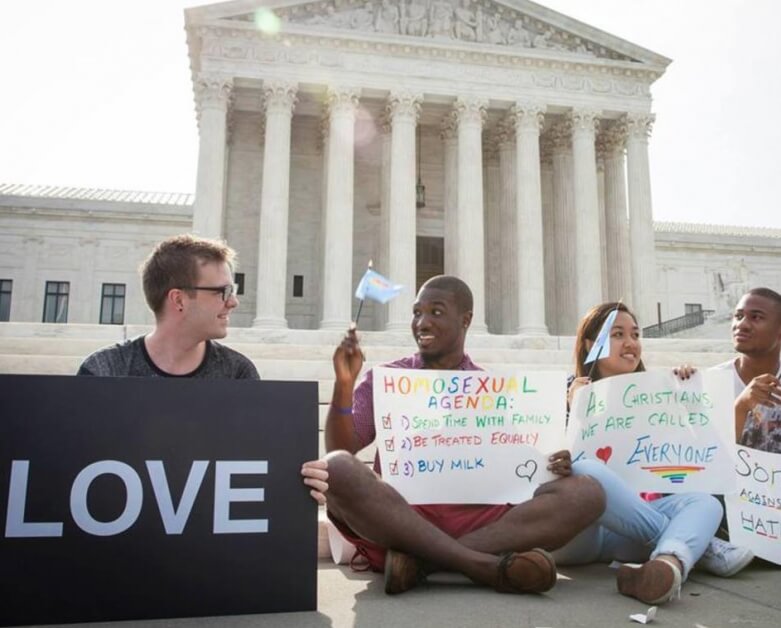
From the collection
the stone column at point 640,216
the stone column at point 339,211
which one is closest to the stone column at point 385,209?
the stone column at point 339,211

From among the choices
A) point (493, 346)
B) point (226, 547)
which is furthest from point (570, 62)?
point (226, 547)

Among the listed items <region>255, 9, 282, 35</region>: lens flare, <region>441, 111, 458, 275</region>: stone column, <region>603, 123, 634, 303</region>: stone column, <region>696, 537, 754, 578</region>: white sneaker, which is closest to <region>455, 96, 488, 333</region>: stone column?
<region>441, 111, 458, 275</region>: stone column

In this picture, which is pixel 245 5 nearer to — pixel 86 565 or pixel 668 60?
pixel 668 60

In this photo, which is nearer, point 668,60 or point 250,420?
point 250,420

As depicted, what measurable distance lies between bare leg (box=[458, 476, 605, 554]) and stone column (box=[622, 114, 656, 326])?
98.8 ft

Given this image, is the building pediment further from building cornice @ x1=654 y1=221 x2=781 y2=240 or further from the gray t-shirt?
the gray t-shirt

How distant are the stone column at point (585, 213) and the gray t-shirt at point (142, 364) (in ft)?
94.8

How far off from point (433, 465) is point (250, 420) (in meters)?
1.55

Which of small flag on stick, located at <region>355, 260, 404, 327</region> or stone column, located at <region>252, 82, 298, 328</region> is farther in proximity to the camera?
stone column, located at <region>252, 82, 298, 328</region>

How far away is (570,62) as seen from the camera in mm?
33594

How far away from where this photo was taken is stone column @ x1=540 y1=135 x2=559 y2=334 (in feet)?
118

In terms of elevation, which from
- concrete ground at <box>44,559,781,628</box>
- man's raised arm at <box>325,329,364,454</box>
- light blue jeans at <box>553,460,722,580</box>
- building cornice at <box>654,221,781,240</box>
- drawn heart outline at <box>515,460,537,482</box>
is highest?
building cornice at <box>654,221,781,240</box>

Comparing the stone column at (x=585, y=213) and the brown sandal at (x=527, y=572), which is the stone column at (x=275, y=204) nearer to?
the stone column at (x=585, y=213)

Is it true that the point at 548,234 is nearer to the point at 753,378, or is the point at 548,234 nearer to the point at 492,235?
the point at 492,235
